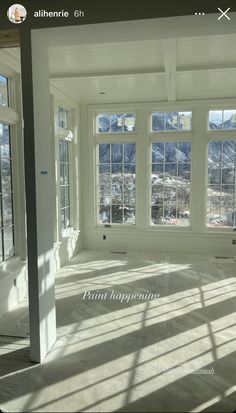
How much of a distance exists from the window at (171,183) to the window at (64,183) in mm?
1739

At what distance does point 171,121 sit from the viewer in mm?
6410

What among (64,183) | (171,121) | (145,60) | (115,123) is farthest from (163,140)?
(145,60)

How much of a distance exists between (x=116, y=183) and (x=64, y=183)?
4.16 ft

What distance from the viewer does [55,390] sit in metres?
2.43

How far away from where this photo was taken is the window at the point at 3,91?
3963mm

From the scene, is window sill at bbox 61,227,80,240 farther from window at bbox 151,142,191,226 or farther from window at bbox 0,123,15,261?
window at bbox 151,142,191,226

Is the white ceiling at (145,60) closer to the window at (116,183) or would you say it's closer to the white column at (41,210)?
the white column at (41,210)

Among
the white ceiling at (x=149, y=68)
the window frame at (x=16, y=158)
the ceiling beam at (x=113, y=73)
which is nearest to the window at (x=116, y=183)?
the white ceiling at (x=149, y=68)

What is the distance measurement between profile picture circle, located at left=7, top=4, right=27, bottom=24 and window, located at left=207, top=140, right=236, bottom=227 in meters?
4.62

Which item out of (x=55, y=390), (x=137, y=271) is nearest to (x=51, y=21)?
(x=55, y=390)

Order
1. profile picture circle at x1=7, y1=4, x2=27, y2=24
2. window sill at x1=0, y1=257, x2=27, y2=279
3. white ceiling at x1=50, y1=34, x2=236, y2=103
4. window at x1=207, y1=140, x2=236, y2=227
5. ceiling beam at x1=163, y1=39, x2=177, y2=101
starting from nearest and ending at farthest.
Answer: profile picture circle at x1=7, y1=4, x2=27, y2=24 → ceiling beam at x1=163, y1=39, x2=177, y2=101 → white ceiling at x1=50, y1=34, x2=236, y2=103 → window sill at x1=0, y1=257, x2=27, y2=279 → window at x1=207, y1=140, x2=236, y2=227

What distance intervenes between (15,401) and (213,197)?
5137 mm

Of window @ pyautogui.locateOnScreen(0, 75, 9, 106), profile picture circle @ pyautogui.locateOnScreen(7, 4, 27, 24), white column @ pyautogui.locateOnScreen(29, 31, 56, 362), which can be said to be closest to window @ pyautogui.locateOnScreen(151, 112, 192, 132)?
window @ pyautogui.locateOnScreen(0, 75, 9, 106)

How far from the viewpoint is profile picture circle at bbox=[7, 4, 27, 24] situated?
2.44 metres
